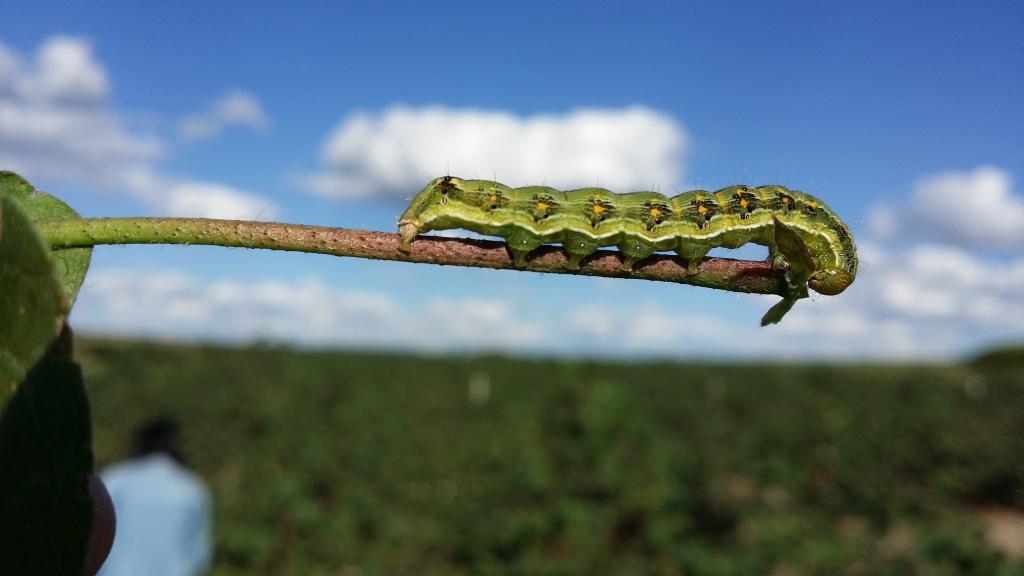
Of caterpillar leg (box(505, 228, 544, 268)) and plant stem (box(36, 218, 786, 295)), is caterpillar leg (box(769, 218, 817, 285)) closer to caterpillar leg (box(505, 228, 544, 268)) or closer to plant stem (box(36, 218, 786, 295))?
plant stem (box(36, 218, 786, 295))

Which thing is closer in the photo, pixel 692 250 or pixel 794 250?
pixel 794 250

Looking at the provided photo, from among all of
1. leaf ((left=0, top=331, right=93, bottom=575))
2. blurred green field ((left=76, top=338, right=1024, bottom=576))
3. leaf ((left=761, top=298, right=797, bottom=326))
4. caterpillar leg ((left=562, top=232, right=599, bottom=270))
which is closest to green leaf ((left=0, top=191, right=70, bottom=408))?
leaf ((left=0, top=331, right=93, bottom=575))

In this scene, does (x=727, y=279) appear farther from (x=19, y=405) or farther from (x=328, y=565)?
(x=328, y=565)

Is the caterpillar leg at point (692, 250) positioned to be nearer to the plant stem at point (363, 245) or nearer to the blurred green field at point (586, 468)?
the plant stem at point (363, 245)

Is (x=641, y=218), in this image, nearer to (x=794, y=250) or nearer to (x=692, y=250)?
(x=692, y=250)

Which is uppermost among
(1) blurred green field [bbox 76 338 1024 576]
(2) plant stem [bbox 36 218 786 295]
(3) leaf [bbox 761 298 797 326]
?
(2) plant stem [bbox 36 218 786 295]

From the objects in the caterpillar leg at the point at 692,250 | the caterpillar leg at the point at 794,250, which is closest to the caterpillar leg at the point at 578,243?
the caterpillar leg at the point at 692,250

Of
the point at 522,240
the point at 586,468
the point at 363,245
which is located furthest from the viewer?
the point at 586,468

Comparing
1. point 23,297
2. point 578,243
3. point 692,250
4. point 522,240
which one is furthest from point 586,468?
point 23,297
